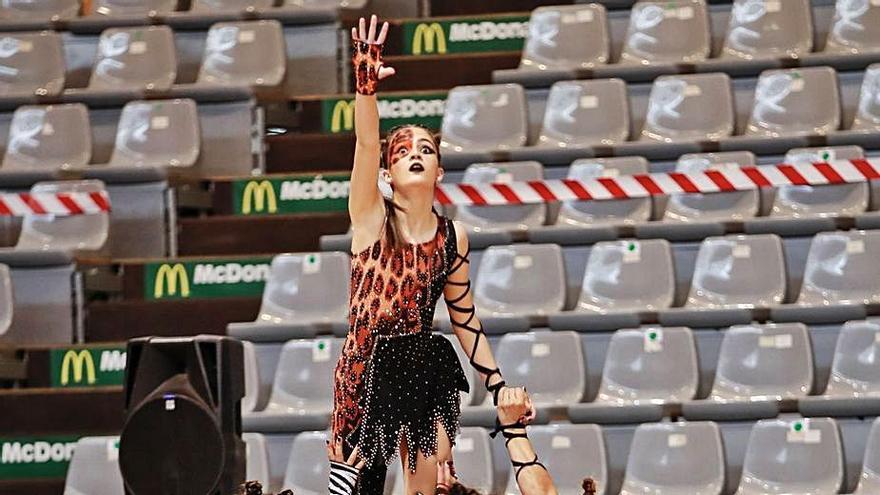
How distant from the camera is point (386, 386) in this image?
11.7ft

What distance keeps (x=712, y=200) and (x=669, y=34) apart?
3.23 ft

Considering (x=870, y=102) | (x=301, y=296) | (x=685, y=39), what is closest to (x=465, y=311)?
(x=301, y=296)

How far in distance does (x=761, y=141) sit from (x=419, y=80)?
173 centimetres

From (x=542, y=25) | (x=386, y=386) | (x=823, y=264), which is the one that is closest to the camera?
(x=386, y=386)

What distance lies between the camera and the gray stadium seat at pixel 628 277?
6.54 metres

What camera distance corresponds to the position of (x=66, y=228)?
289 inches

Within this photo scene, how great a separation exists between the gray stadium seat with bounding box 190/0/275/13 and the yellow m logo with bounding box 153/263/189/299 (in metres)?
1.61

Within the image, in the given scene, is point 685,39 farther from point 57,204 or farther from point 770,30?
point 57,204

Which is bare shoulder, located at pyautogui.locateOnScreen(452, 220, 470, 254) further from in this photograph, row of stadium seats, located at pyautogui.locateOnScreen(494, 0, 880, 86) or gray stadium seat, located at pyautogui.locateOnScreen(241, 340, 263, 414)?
row of stadium seats, located at pyautogui.locateOnScreen(494, 0, 880, 86)

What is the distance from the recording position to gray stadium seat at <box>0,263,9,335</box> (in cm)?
695

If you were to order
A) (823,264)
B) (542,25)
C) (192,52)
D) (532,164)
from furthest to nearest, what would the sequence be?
(192,52) → (542,25) → (532,164) → (823,264)

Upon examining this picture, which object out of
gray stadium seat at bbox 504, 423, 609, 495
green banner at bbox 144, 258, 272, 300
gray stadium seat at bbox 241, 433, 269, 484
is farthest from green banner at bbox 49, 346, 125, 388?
gray stadium seat at bbox 504, 423, 609, 495

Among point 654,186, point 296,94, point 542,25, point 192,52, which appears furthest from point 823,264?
point 192,52

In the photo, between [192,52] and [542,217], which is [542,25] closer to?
[542,217]
